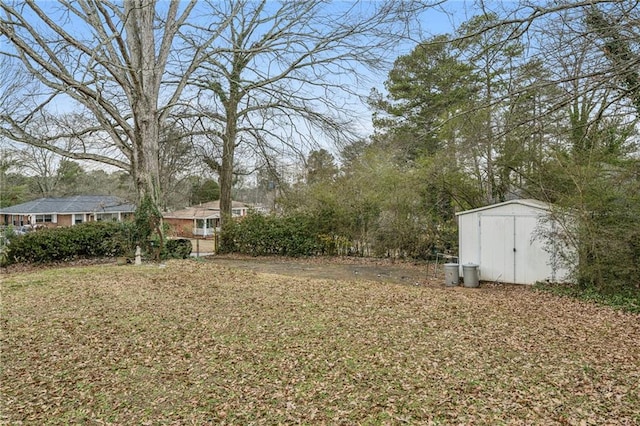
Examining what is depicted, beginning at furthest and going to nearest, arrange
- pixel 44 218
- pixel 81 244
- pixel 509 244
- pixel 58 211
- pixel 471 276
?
pixel 44 218, pixel 58 211, pixel 81 244, pixel 509 244, pixel 471 276

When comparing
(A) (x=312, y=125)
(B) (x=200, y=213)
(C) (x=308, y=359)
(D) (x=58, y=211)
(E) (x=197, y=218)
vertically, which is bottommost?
(C) (x=308, y=359)

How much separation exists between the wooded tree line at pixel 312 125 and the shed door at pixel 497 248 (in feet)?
4.16

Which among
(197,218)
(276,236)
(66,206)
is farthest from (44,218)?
(276,236)

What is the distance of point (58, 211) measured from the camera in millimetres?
26469

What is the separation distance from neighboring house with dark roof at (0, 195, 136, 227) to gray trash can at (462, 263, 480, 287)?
23.1 m

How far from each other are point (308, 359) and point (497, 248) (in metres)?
6.36

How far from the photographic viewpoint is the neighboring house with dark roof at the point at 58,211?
26.1 meters

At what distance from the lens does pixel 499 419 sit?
9.70 ft

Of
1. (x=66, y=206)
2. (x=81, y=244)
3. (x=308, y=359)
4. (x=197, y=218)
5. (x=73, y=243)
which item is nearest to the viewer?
(x=308, y=359)

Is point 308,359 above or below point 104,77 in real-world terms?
below

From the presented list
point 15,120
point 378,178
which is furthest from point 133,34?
point 378,178

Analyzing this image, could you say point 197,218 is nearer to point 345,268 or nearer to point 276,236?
point 276,236

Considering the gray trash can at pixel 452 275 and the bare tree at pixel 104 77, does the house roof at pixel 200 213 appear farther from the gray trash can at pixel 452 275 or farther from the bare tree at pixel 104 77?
the gray trash can at pixel 452 275

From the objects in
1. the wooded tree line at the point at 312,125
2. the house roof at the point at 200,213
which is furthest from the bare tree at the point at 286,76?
the house roof at the point at 200,213
